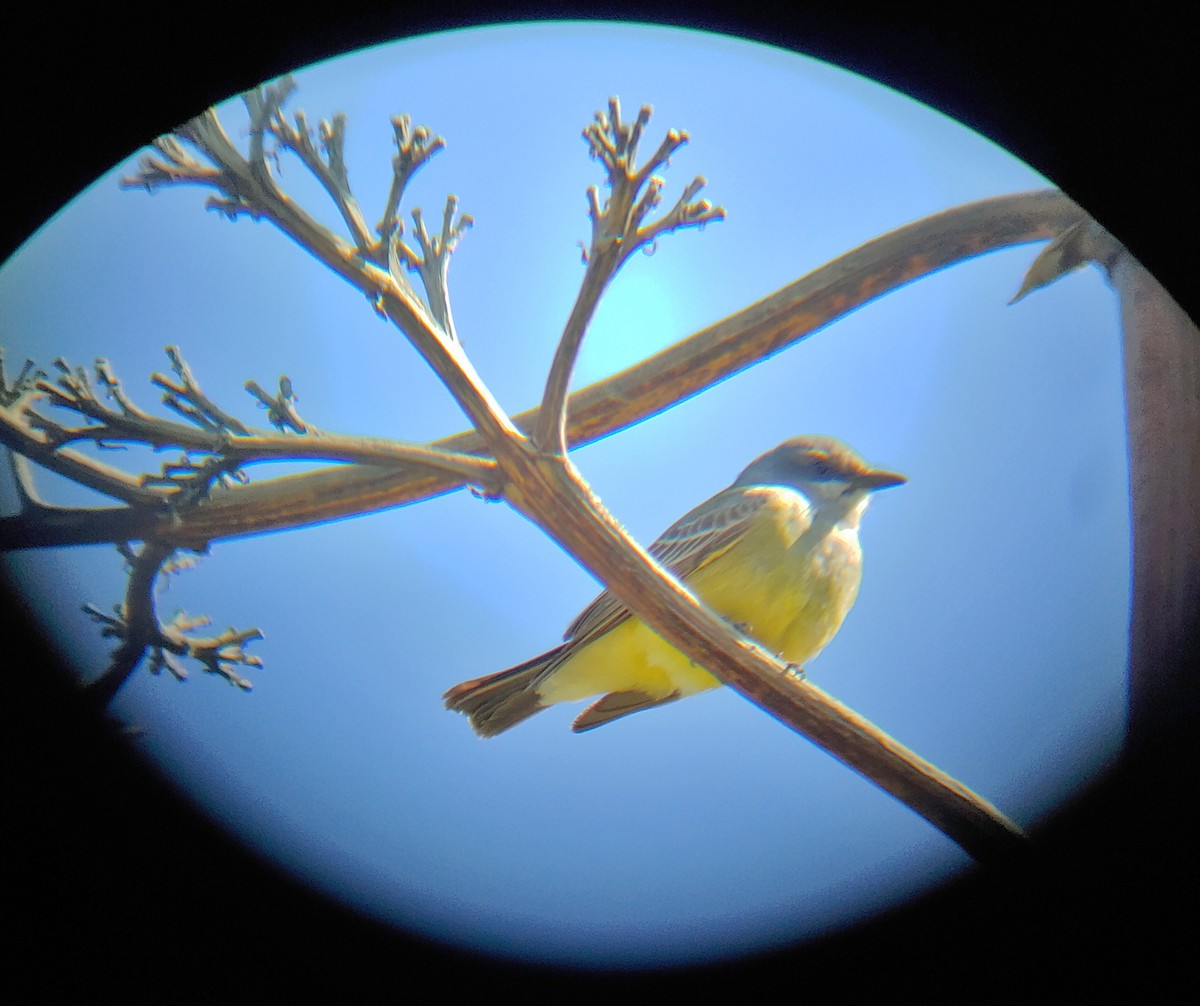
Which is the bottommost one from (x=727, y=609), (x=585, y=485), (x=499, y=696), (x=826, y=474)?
(x=727, y=609)

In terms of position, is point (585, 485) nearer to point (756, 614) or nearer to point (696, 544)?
point (756, 614)

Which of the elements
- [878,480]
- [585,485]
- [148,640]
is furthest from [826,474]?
[148,640]

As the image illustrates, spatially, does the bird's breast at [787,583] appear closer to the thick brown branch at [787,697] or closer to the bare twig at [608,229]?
the thick brown branch at [787,697]

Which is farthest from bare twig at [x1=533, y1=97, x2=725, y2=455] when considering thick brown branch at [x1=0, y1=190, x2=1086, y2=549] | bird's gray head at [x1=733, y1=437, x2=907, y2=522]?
bird's gray head at [x1=733, y1=437, x2=907, y2=522]

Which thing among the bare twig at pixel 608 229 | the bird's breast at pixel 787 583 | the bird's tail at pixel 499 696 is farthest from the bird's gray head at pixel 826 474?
the bare twig at pixel 608 229

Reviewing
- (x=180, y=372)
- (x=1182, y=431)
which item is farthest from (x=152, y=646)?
(x=1182, y=431)

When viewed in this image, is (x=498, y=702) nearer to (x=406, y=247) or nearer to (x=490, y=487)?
(x=490, y=487)

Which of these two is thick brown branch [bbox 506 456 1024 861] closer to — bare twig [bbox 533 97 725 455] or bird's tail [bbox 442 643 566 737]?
bare twig [bbox 533 97 725 455]
